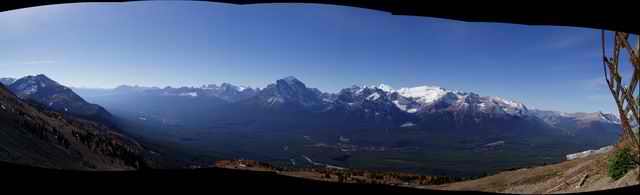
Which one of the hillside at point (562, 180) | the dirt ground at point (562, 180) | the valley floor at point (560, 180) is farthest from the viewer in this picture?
the dirt ground at point (562, 180)

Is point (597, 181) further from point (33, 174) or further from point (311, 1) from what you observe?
point (33, 174)

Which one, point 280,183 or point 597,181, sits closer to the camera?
point 280,183

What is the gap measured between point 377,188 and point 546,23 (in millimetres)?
4771

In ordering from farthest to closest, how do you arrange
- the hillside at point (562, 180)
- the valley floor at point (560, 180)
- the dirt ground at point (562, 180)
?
the dirt ground at point (562, 180)
the hillside at point (562, 180)
the valley floor at point (560, 180)

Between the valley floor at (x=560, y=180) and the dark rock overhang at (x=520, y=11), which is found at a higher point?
the dark rock overhang at (x=520, y=11)

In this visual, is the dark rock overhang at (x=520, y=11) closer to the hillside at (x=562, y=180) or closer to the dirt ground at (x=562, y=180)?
the hillside at (x=562, y=180)

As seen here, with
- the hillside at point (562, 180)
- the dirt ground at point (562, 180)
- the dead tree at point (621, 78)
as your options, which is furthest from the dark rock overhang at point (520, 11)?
the dirt ground at point (562, 180)

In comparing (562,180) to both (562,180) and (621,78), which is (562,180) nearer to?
(562,180)

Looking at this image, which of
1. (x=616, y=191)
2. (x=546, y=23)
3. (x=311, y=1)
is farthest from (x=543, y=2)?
(x=311, y=1)

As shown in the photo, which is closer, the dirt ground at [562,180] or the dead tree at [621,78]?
the dead tree at [621,78]

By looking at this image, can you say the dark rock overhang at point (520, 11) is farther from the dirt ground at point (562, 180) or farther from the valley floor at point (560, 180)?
the dirt ground at point (562, 180)

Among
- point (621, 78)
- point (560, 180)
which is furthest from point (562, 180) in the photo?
point (621, 78)

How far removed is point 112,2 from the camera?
812 centimetres

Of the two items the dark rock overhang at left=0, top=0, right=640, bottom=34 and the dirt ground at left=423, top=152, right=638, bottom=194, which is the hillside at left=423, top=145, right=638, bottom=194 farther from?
the dark rock overhang at left=0, top=0, right=640, bottom=34
